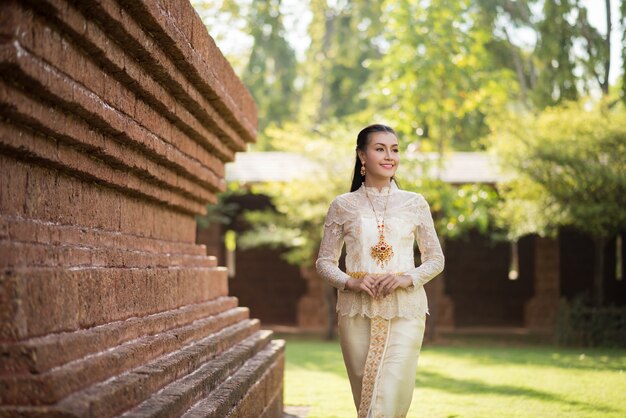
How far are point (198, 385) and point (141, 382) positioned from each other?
2.18 ft

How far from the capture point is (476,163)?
67.1 feet

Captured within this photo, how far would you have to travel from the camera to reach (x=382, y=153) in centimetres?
475

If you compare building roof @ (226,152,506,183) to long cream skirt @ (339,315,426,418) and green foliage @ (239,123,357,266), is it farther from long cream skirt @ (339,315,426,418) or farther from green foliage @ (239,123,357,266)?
long cream skirt @ (339,315,426,418)

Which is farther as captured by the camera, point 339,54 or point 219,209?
point 339,54

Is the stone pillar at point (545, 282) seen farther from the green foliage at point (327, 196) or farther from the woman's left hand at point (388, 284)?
the woman's left hand at point (388, 284)

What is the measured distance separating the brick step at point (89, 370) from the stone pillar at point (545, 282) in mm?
16252

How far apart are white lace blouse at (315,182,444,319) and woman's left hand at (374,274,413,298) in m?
0.08

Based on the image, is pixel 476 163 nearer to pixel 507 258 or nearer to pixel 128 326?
pixel 507 258

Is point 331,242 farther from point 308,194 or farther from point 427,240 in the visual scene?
point 308,194

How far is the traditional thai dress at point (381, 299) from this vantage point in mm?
4570

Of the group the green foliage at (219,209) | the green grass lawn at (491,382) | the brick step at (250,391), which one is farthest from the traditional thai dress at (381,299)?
the green foliage at (219,209)

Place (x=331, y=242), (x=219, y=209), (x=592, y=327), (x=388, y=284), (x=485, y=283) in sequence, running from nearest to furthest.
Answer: (x=388, y=284)
(x=331, y=242)
(x=592, y=327)
(x=219, y=209)
(x=485, y=283)

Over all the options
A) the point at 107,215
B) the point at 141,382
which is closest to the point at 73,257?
the point at 141,382

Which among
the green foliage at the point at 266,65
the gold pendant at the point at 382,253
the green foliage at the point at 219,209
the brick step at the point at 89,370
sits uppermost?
the green foliage at the point at 266,65
